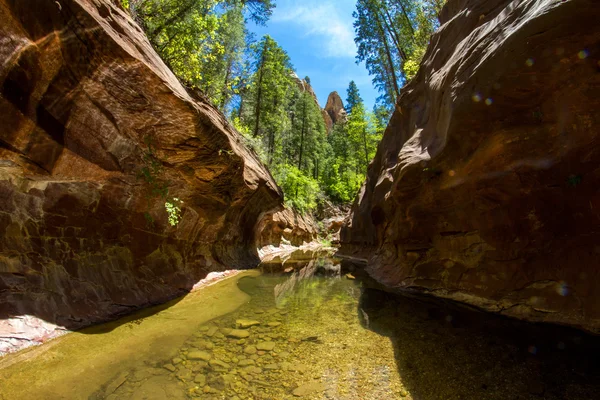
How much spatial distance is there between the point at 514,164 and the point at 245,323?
20.8 ft

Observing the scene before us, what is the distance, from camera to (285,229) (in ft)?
80.6

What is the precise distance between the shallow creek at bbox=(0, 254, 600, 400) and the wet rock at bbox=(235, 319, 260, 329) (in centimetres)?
2

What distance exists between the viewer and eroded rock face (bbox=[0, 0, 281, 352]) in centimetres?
436

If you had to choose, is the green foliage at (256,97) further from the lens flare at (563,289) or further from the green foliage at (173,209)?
the lens flare at (563,289)

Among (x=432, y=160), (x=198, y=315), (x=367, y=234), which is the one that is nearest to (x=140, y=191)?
(x=198, y=315)

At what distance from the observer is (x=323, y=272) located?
1284 centimetres

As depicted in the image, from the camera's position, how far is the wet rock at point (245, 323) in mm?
5574

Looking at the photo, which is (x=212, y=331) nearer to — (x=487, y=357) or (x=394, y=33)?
(x=487, y=357)

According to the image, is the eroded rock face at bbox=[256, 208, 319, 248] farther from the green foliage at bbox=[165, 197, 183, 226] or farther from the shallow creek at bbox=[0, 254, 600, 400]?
the shallow creek at bbox=[0, 254, 600, 400]

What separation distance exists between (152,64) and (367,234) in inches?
488

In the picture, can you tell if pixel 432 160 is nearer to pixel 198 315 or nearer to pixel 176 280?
pixel 198 315

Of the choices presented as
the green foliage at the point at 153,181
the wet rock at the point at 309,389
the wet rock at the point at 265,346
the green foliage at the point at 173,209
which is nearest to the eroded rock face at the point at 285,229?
the green foliage at the point at 173,209

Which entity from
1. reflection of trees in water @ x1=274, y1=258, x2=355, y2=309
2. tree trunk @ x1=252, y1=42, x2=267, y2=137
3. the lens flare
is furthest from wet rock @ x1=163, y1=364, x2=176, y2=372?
tree trunk @ x1=252, y1=42, x2=267, y2=137

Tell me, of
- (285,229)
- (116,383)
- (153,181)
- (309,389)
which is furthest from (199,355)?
(285,229)
